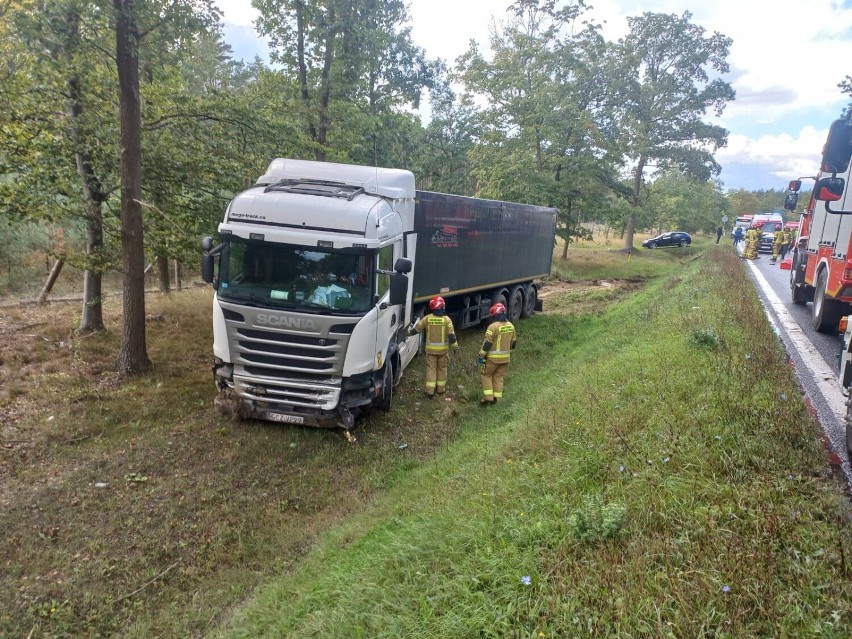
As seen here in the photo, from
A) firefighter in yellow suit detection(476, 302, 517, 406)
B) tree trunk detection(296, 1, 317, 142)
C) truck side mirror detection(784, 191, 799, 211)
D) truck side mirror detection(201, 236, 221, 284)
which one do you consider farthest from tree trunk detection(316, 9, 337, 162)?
truck side mirror detection(784, 191, 799, 211)

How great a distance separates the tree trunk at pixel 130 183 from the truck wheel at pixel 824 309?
33.2 ft

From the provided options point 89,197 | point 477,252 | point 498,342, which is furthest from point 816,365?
point 89,197

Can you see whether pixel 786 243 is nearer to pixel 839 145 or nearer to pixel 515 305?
pixel 515 305

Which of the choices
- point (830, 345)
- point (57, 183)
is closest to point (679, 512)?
point (830, 345)

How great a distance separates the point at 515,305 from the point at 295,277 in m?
8.68

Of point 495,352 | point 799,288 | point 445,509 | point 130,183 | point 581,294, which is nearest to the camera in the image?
point 445,509

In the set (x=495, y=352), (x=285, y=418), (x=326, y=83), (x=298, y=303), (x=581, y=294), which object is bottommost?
(x=285, y=418)

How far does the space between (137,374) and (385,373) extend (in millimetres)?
4141

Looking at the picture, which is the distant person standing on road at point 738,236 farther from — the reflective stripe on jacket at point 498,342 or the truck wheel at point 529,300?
the reflective stripe on jacket at point 498,342

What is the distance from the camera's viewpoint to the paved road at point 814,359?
15.2 feet

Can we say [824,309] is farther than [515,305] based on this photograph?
No

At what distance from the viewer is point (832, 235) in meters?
7.63

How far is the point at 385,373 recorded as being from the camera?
7016mm

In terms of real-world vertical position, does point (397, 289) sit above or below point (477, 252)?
below
